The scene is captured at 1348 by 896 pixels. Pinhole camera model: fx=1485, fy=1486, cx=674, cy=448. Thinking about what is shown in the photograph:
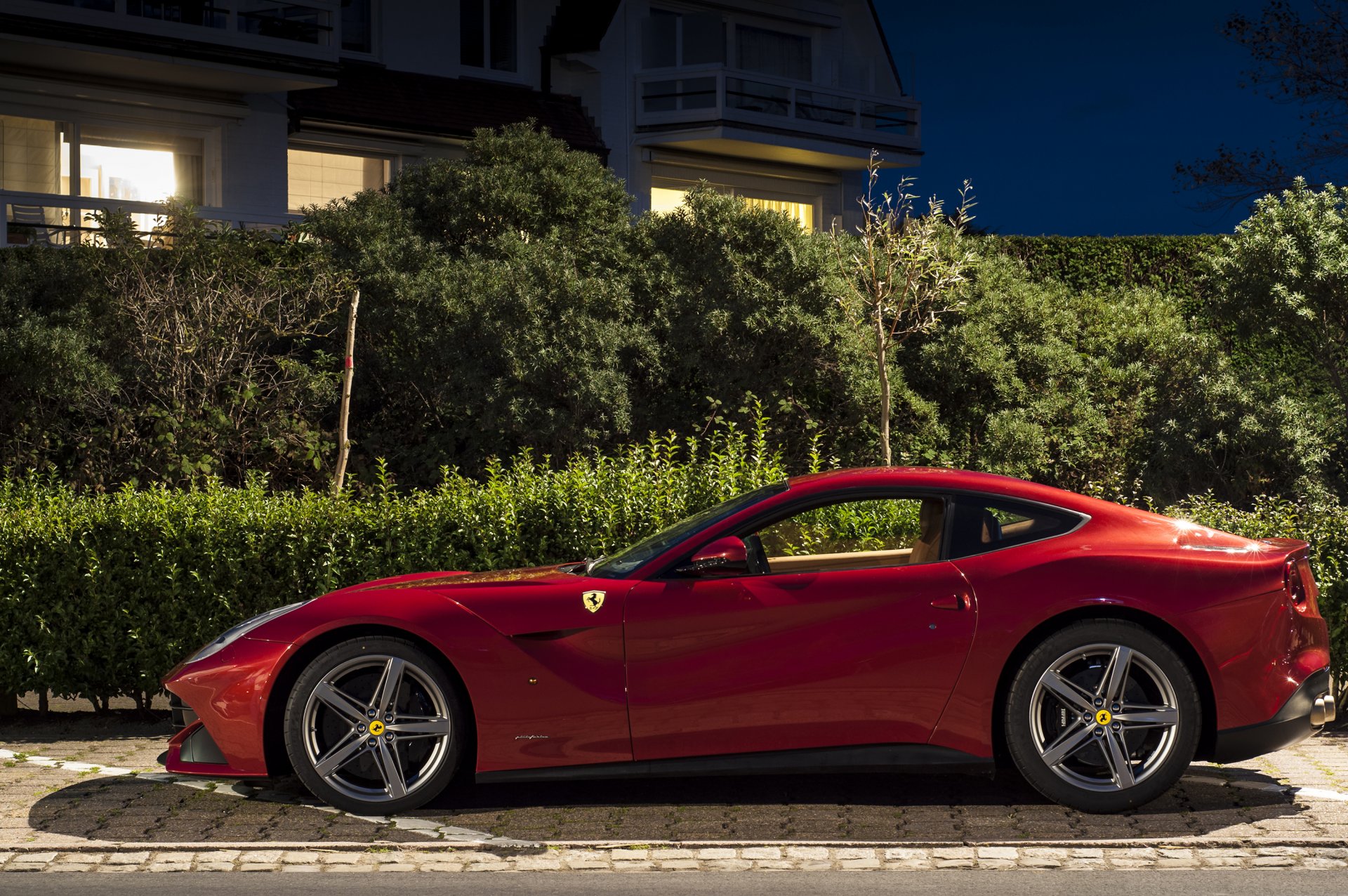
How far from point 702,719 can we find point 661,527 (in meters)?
2.44

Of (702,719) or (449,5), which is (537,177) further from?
(702,719)

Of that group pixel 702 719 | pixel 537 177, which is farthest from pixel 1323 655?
pixel 537 177

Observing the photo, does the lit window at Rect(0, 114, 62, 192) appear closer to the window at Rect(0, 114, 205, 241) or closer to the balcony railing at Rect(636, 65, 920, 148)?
the window at Rect(0, 114, 205, 241)

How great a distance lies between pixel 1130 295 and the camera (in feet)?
63.1

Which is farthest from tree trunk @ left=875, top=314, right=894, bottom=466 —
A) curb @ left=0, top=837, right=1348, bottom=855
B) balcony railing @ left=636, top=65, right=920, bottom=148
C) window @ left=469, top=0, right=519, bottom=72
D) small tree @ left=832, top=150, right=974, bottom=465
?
window @ left=469, top=0, right=519, bottom=72

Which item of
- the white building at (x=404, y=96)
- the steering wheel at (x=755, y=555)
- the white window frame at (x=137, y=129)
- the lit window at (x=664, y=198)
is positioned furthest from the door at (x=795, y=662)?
the lit window at (x=664, y=198)

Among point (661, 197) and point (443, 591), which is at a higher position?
point (661, 197)

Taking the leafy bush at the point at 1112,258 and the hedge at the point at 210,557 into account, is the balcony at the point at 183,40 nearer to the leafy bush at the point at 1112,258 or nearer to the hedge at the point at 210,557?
the leafy bush at the point at 1112,258

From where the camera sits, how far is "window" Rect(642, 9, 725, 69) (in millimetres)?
29047

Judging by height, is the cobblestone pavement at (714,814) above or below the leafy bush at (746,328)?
below

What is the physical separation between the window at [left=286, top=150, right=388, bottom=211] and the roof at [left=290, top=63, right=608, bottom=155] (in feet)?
2.68

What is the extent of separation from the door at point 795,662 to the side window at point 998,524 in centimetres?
18

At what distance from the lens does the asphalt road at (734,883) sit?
17.8 feet

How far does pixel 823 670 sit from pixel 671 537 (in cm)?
99
